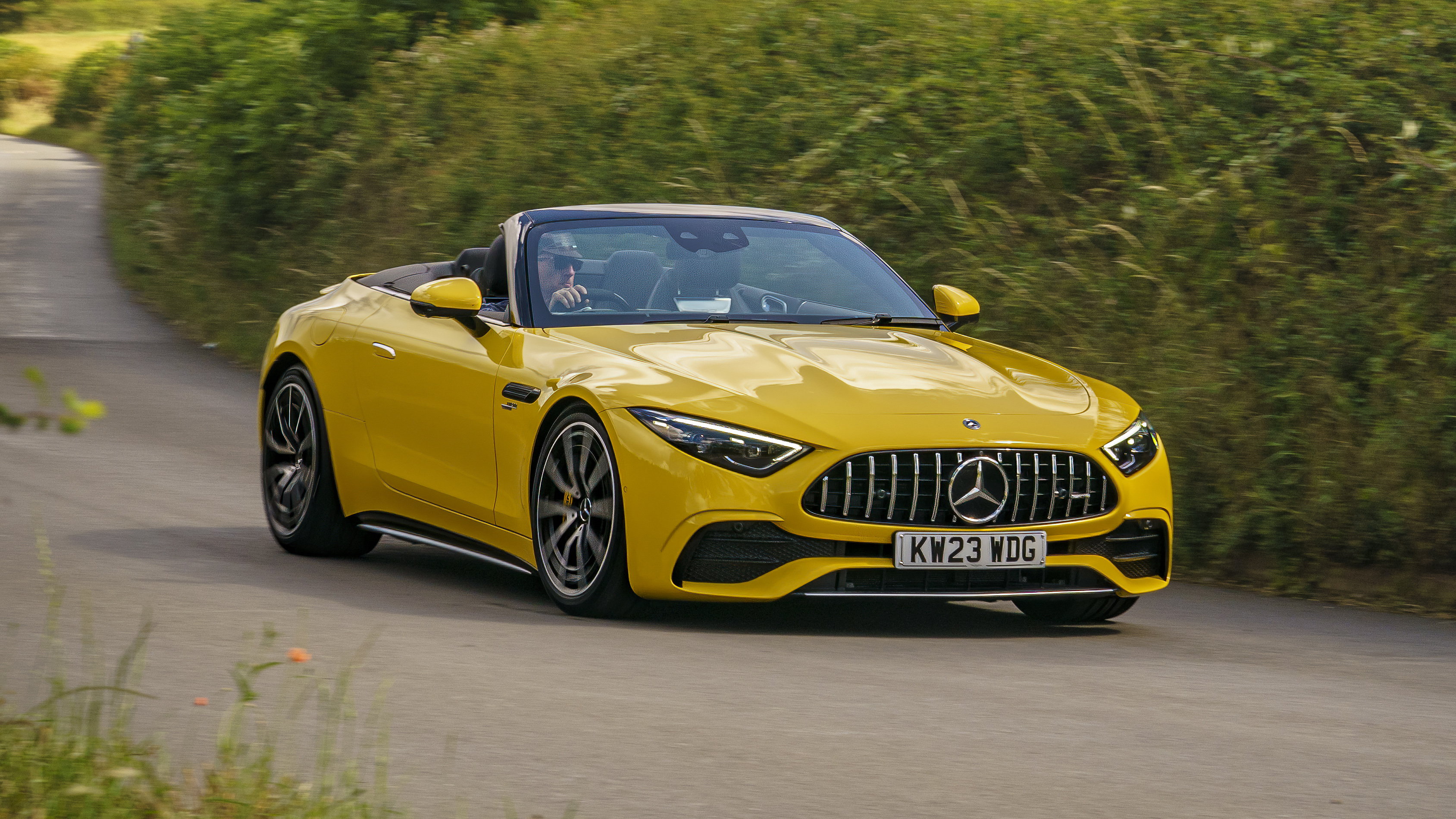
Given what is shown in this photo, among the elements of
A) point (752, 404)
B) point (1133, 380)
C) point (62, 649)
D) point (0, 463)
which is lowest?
point (0, 463)

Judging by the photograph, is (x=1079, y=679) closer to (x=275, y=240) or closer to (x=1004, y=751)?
(x=1004, y=751)

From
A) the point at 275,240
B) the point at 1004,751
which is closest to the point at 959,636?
the point at 1004,751

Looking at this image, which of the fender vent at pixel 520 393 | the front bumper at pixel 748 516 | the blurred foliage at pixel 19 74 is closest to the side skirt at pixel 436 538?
the fender vent at pixel 520 393

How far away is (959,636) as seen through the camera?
7.09m

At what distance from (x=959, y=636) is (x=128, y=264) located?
55.1ft

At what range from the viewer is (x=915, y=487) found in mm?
6637

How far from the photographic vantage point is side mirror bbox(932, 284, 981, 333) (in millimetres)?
8336

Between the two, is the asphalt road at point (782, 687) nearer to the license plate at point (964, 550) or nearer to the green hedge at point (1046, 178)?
the license plate at point (964, 550)

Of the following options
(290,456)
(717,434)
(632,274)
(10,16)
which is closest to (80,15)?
(10,16)

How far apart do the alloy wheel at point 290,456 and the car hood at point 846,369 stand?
5.98 feet

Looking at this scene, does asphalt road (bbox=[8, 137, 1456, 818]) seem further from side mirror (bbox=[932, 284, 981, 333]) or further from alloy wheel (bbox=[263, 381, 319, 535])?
side mirror (bbox=[932, 284, 981, 333])

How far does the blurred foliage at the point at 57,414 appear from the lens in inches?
96.9

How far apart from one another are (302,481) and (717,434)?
9.67 feet

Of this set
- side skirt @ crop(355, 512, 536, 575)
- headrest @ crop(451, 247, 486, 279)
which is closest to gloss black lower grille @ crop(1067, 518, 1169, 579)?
side skirt @ crop(355, 512, 536, 575)
